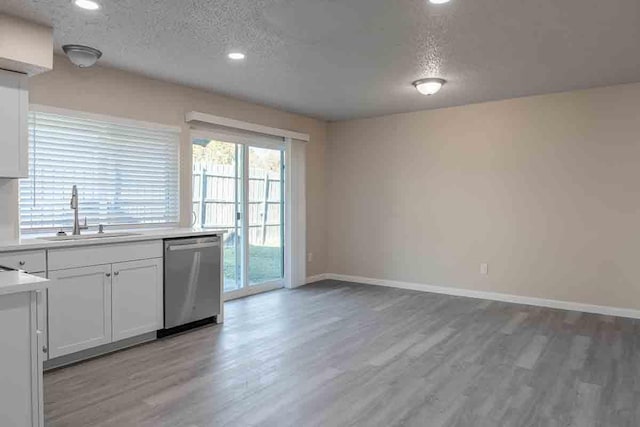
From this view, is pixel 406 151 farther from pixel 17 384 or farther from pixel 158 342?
pixel 17 384

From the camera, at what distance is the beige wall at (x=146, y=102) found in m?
3.66

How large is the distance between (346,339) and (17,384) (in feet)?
8.19

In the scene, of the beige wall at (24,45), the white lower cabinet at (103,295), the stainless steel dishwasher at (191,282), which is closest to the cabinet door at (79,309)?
the white lower cabinet at (103,295)

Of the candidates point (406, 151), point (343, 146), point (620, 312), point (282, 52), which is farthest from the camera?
point (343, 146)

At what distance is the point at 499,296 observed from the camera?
5289mm

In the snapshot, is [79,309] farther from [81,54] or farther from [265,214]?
[265,214]

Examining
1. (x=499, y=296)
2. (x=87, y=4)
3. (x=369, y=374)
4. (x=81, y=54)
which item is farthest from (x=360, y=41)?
(x=499, y=296)

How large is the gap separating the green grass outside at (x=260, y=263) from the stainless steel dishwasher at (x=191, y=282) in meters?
1.05

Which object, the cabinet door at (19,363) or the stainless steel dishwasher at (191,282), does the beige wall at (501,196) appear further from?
the cabinet door at (19,363)

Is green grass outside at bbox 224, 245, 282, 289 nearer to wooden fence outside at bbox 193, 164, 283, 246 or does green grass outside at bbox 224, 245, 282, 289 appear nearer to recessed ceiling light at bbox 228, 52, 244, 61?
wooden fence outside at bbox 193, 164, 283, 246

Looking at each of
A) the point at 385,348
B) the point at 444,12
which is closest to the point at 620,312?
the point at 385,348

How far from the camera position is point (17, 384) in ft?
5.90

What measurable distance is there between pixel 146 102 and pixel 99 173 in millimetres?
834

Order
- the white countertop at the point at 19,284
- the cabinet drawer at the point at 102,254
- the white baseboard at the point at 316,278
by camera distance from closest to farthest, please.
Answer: the white countertop at the point at 19,284 → the cabinet drawer at the point at 102,254 → the white baseboard at the point at 316,278
